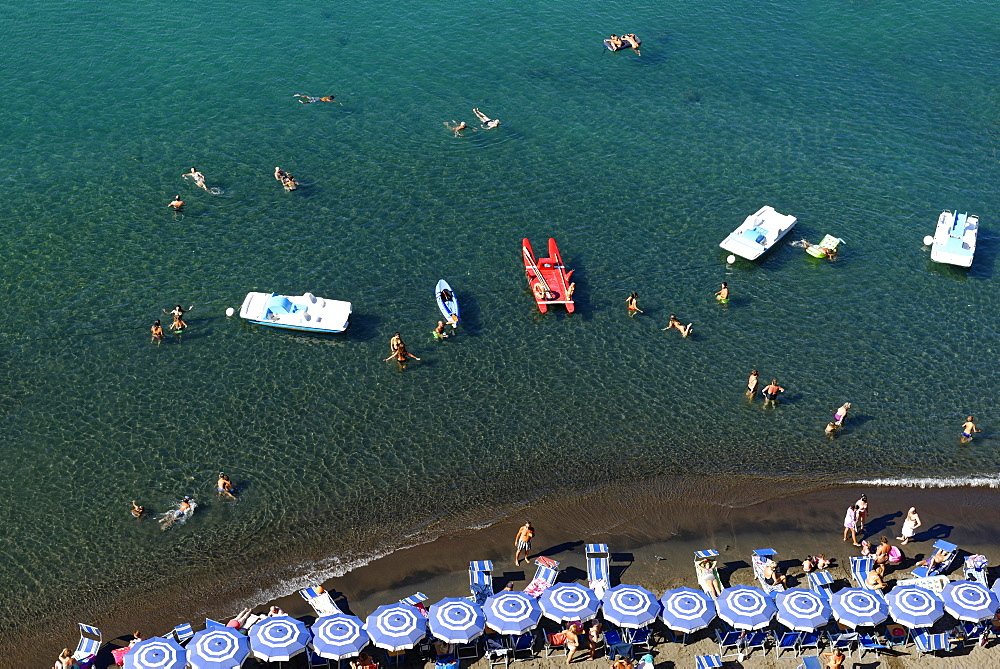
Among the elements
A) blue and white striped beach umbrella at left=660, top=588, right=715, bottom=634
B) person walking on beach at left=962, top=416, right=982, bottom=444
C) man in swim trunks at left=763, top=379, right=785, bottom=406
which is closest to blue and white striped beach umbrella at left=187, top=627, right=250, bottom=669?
blue and white striped beach umbrella at left=660, top=588, right=715, bottom=634

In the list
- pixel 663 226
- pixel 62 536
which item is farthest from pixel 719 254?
pixel 62 536

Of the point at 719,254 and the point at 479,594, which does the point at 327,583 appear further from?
the point at 719,254

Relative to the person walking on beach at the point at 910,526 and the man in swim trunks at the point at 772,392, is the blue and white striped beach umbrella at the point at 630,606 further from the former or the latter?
the man in swim trunks at the point at 772,392

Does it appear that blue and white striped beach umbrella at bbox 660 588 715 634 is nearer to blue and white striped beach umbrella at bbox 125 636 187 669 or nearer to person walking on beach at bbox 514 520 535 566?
person walking on beach at bbox 514 520 535 566

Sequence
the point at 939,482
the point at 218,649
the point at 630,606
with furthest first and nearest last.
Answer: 1. the point at 939,482
2. the point at 630,606
3. the point at 218,649

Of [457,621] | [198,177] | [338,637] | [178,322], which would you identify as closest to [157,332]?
[178,322]

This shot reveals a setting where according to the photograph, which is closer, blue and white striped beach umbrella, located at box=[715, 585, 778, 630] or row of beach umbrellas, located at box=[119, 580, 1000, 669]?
row of beach umbrellas, located at box=[119, 580, 1000, 669]

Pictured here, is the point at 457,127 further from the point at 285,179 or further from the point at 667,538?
the point at 667,538
